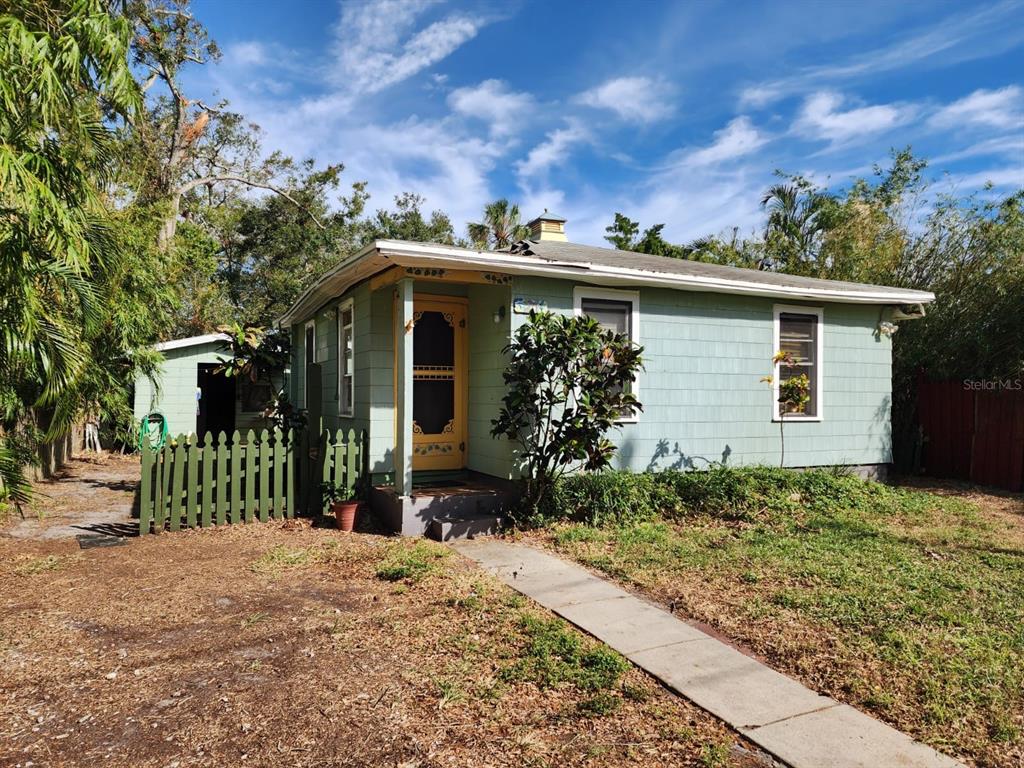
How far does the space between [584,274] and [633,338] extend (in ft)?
3.93

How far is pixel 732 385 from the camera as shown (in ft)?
29.6

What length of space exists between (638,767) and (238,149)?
83.4ft

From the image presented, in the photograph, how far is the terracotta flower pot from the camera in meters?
6.96

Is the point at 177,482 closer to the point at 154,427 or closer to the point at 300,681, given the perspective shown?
the point at 300,681

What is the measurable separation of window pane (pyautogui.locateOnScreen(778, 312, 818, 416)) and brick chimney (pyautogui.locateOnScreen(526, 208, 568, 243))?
12.5 ft

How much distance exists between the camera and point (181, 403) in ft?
51.2

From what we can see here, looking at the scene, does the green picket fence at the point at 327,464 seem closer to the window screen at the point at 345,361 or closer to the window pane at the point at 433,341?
the window pane at the point at 433,341

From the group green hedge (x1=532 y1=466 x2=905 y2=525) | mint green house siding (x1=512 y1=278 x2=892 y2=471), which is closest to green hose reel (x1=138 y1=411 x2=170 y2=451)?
A: mint green house siding (x1=512 y1=278 x2=892 y2=471)

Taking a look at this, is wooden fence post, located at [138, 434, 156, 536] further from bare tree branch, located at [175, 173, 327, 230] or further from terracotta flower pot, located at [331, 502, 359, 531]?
bare tree branch, located at [175, 173, 327, 230]

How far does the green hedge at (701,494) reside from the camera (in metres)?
7.23

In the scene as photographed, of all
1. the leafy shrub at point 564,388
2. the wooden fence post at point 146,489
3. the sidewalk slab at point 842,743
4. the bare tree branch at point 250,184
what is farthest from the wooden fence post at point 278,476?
the bare tree branch at point 250,184

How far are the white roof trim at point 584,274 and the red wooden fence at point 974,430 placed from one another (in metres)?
2.20

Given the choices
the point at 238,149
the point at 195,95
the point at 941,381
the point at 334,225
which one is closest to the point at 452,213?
the point at 334,225

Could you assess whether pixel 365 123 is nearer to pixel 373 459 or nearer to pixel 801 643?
pixel 373 459
